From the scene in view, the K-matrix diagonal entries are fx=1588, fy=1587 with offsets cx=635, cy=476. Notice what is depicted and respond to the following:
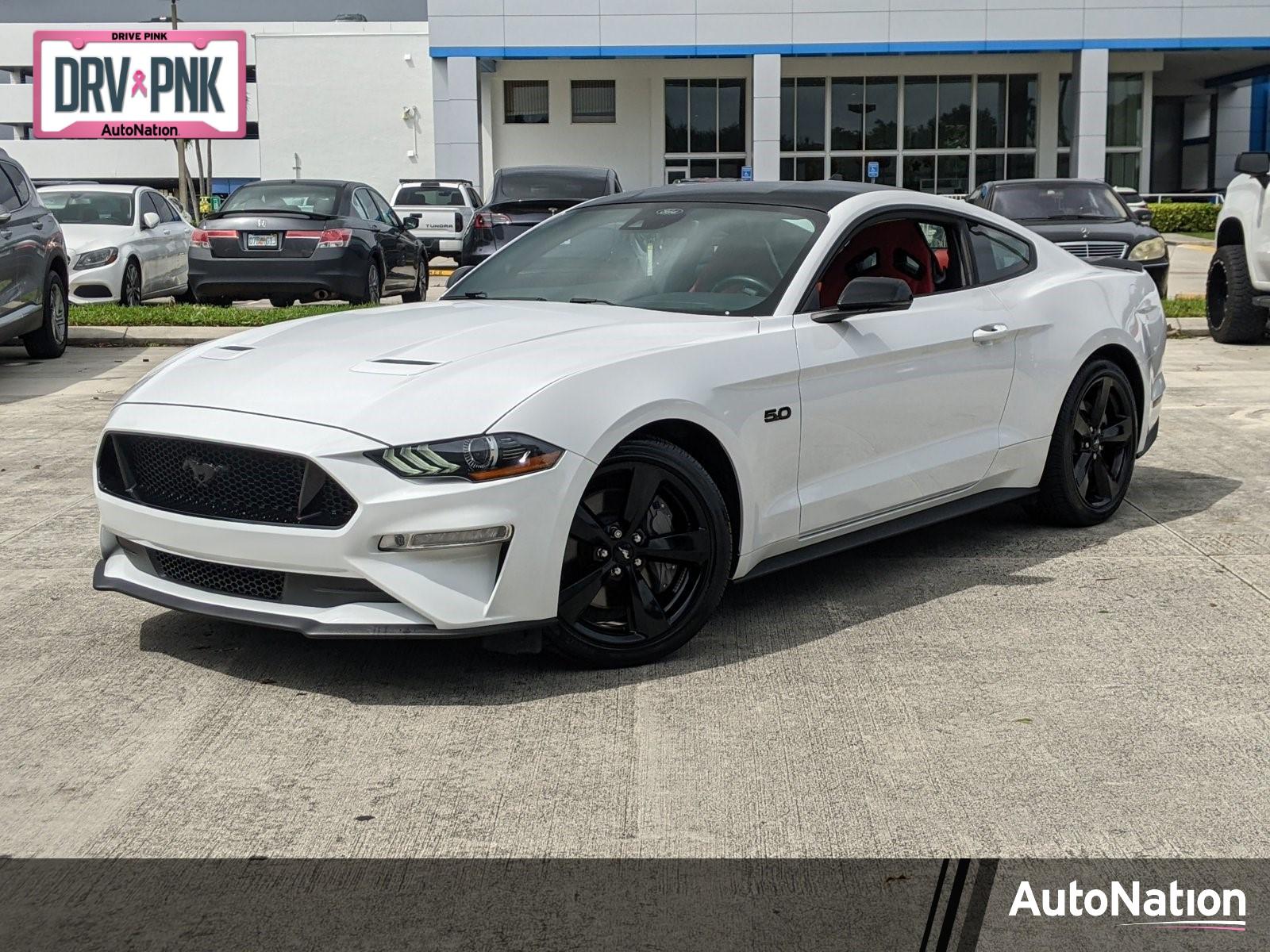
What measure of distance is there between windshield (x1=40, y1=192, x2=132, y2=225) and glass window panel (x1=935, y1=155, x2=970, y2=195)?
1263 inches

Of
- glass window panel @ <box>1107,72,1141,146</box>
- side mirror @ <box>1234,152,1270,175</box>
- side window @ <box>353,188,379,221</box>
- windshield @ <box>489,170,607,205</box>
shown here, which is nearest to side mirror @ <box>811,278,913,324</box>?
side mirror @ <box>1234,152,1270,175</box>

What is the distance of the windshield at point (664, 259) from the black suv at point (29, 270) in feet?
23.6

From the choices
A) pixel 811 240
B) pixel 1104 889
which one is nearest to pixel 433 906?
pixel 1104 889

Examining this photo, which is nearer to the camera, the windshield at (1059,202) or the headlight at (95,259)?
the headlight at (95,259)

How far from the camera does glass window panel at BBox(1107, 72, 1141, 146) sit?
46781 mm

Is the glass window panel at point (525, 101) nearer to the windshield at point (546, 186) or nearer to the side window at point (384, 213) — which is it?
the windshield at point (546, 186)

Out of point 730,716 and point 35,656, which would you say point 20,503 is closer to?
point 35,656

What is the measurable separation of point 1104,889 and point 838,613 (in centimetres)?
230

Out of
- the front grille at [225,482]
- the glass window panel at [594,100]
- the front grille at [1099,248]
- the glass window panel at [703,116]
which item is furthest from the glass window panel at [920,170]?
the front grille at [225,482]

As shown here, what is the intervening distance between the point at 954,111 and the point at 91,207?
3290 cm

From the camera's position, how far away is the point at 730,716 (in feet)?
14.8

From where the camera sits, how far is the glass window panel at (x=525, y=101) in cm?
4694

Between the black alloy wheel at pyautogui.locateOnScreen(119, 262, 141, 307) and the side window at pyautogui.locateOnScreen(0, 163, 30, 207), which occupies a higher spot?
the side window at pyautogui.locateOnScreen(0, 163, 30, 207)

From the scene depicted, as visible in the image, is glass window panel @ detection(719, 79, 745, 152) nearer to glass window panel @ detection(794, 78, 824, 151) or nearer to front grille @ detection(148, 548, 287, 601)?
glass window panel @ detection(794, 78, 824, 151)
